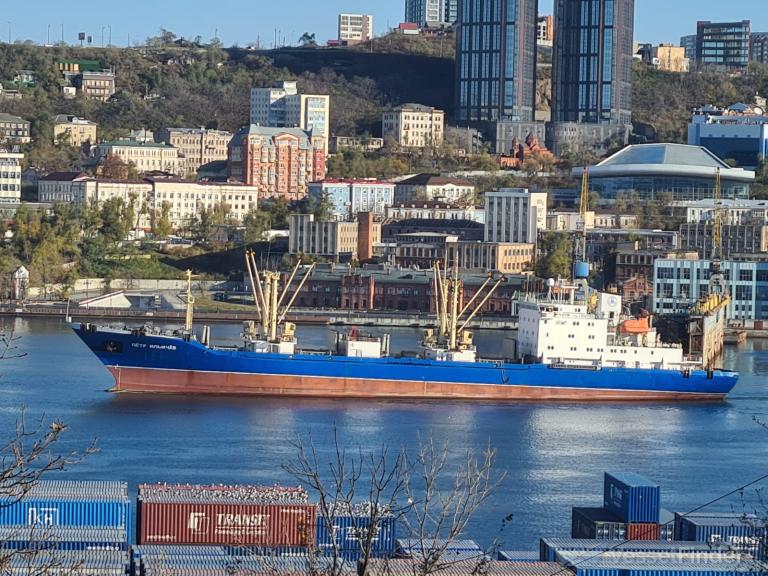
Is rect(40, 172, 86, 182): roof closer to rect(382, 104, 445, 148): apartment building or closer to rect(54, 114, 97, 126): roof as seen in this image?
rect(54, 114, 97, 126): roof

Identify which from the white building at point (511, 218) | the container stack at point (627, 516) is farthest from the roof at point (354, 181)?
the container stack at point (627, 516)

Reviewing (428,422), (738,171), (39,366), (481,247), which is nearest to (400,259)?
(481,247)

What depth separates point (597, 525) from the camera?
13.5 m

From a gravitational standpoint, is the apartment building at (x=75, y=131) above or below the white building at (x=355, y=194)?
above

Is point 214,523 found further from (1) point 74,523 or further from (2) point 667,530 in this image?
(2) point 667,530

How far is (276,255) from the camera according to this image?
4406 centimetres

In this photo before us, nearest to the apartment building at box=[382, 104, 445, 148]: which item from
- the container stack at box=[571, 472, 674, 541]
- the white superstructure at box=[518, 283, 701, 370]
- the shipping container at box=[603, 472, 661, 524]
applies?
the white superstructure at box=[518, 283, 701, 370]

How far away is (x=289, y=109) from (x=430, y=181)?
8684 millimetres

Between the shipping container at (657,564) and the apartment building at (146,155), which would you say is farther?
the apartment building at (146,155)

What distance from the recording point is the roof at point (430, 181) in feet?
172

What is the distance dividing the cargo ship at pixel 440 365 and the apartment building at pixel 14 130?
31.9m

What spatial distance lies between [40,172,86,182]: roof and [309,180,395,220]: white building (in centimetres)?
615

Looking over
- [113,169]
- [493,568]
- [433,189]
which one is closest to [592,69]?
[433,189]

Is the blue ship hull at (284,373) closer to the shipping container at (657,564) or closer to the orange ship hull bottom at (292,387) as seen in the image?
the orange ship hull bottom at (292,387)
